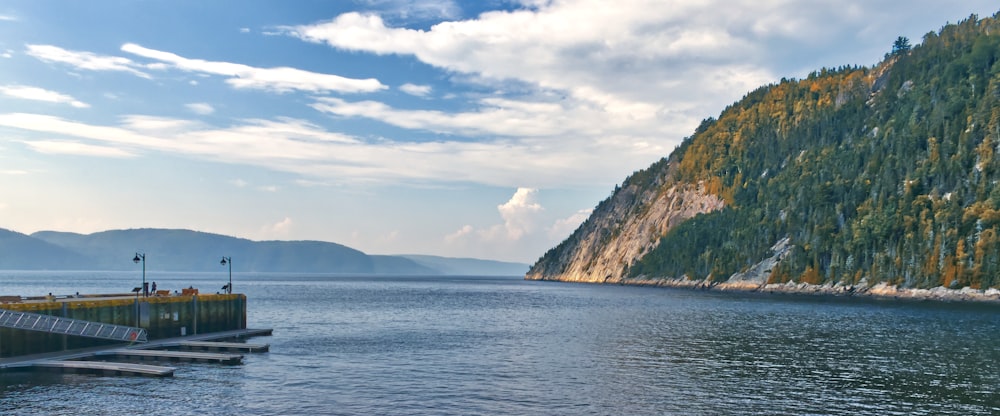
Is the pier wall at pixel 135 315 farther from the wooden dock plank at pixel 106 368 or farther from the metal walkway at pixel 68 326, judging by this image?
the wooden dock plank at pixel 106 368

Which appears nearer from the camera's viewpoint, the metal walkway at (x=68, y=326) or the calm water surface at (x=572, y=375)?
the calm water surface at (x=572, y=375)

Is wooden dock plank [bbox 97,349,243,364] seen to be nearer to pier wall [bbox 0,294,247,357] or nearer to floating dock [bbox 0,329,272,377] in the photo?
floating dock [bbox 0,329,272,377]

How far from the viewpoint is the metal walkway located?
5568 centimetres

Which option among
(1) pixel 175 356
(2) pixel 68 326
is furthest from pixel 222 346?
(2) pixel 68 326

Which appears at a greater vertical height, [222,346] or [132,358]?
[222,346]

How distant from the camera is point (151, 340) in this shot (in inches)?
2741

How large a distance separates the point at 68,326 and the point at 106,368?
939cm

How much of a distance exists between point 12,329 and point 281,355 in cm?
2092

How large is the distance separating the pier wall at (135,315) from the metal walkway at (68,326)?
0.84 meters

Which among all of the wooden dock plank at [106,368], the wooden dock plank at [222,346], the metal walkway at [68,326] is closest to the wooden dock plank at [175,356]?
the metal walkway at [68,326]

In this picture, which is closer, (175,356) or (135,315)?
(175,356)

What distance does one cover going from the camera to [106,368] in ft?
177

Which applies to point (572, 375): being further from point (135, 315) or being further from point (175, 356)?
point (135, 315)

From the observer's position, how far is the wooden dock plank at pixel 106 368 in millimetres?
53531
